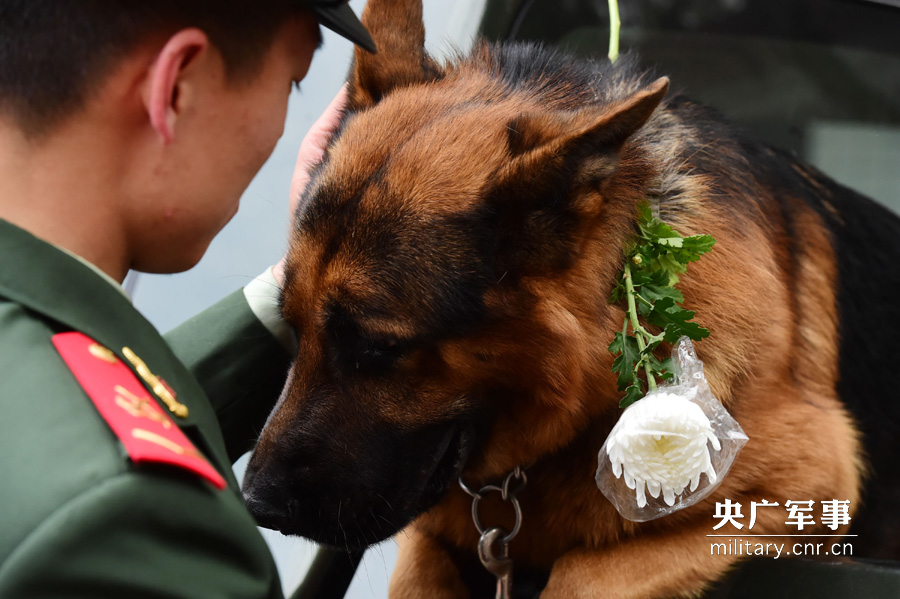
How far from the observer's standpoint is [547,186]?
162cm

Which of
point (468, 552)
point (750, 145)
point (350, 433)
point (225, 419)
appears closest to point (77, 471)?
point (350, 433)

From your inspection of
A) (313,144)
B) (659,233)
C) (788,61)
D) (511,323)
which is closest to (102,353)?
(511,323)

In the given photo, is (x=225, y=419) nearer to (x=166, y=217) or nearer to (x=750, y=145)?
(x=166, y=217)

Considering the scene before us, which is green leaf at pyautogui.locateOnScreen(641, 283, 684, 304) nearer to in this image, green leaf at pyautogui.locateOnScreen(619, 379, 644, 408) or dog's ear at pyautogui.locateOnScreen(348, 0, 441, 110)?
green leaf at pyautogui.locateOnScreen(619, 379, 644, 408)

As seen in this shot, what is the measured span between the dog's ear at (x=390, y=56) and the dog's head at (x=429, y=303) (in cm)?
19

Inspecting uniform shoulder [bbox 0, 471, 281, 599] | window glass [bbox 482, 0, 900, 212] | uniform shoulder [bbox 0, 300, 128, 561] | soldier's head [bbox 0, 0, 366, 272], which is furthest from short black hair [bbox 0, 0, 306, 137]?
window glass [bbox 482, 0, 900, 212]

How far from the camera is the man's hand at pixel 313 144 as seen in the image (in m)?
2.09

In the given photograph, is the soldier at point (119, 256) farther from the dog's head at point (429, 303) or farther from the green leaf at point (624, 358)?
the green leaf at point (624, 358)

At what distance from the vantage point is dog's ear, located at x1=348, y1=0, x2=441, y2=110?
1.93 meters

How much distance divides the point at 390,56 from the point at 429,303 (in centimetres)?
66

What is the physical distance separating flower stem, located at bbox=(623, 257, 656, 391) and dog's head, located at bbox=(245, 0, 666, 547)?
0.12ft

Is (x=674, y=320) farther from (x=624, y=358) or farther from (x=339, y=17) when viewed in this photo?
(x=339, y=17)

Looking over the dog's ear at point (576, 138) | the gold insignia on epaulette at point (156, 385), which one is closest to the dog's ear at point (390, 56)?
the dog's ear at point (576, 138)

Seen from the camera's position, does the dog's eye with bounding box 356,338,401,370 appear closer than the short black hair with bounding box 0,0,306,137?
No
